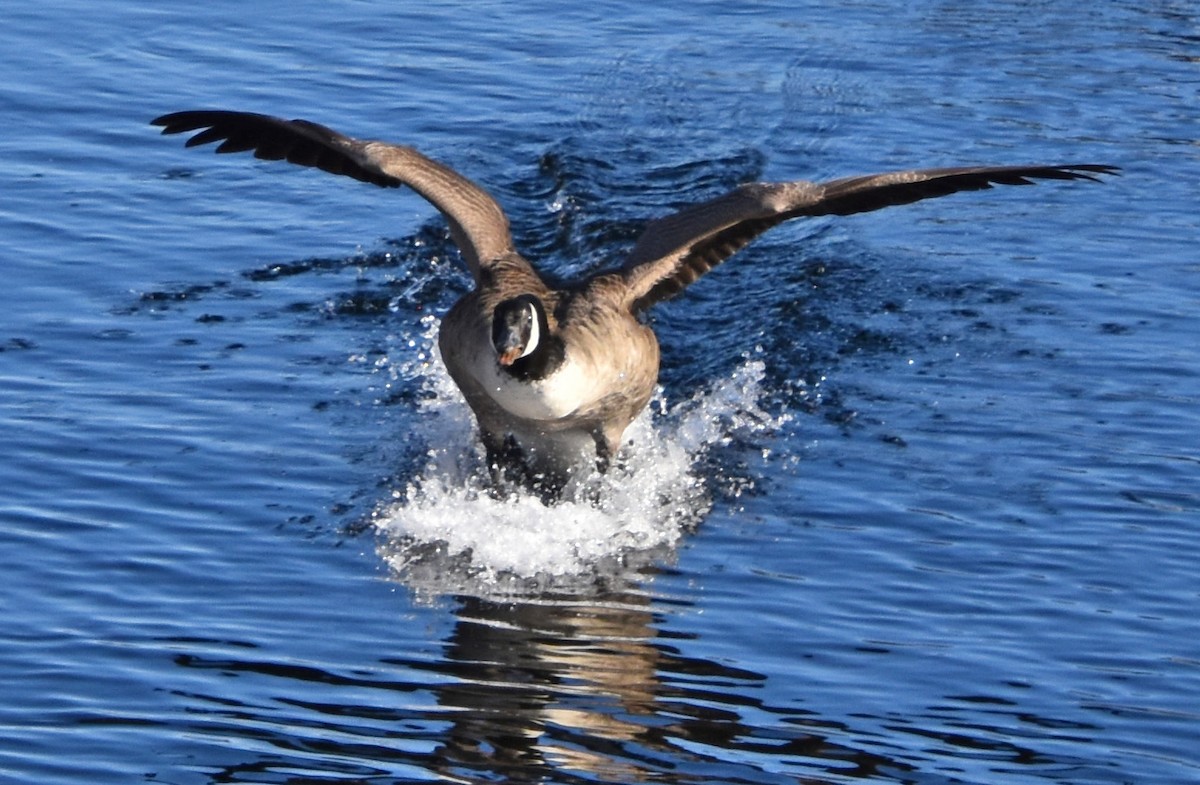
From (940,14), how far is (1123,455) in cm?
838

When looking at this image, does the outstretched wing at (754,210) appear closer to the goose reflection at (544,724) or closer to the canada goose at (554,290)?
the canada goose at (554,290)

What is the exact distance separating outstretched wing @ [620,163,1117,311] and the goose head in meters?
0.92

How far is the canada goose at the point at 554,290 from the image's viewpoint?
840cm

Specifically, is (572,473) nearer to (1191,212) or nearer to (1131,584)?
(1131,584)

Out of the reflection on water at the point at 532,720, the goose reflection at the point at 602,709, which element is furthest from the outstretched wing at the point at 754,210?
the reflection on water at the point at 532,720

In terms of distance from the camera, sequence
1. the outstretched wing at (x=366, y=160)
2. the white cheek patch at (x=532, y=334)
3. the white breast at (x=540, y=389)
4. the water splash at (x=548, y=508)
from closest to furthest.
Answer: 1. the water splash at (x=548, y=508)
2. the white cheek patch at (x=532, y=334)
3. the white breast at (x=540, y=389)
4. the outstretched wing at (x=366, y=160)

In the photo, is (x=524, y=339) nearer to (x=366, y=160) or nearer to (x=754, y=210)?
(x=754, y=210)

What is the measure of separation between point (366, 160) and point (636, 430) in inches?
78.0

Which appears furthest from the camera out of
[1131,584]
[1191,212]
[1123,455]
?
[1191,212]

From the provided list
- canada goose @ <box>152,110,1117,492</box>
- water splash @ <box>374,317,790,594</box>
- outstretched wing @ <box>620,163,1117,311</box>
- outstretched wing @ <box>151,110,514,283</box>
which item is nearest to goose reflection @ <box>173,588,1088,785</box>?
water splash @ <box>374,317,790,594</box>

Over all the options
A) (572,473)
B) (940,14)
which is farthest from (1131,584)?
(940,14)

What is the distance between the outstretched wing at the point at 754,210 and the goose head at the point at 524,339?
92 cm

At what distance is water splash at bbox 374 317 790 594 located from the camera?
806cm

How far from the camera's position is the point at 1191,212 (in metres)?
12.4
